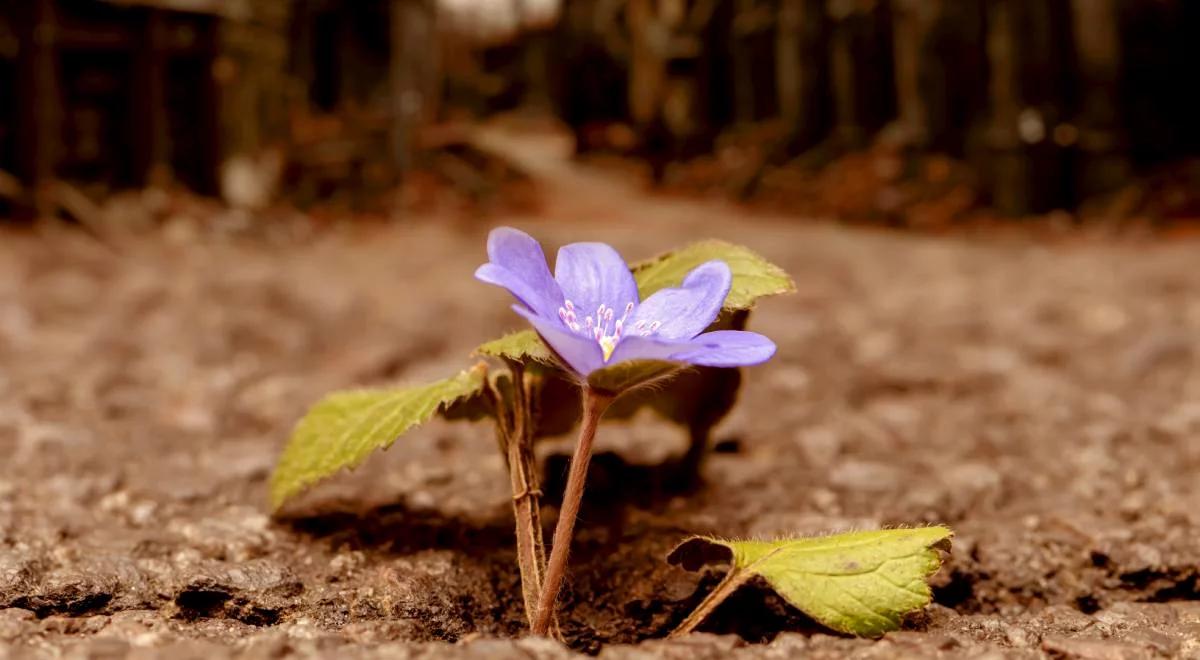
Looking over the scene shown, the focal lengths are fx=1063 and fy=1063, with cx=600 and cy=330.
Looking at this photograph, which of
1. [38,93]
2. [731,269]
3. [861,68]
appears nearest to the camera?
[731,269]

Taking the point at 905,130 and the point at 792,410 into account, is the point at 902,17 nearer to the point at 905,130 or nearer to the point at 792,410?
the point at 905,130

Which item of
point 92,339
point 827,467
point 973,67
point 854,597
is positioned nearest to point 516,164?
point 973,67

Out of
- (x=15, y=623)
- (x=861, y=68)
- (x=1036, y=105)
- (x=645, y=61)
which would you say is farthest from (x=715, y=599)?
(x=645, y=61)

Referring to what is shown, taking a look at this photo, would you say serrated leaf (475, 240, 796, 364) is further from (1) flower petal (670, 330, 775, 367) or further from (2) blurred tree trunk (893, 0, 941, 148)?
(2) blurred tree trunk (893, 0, 941, 148)

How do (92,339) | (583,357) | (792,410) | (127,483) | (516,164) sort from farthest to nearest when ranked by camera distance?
(516,164) < (92,339) < (792,410) < (127,483) < (583,357)

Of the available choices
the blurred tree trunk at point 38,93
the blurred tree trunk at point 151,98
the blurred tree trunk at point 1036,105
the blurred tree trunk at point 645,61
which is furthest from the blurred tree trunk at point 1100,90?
the blurred tree trunk at point 645,61

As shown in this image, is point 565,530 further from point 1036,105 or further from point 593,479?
point 1036,105
